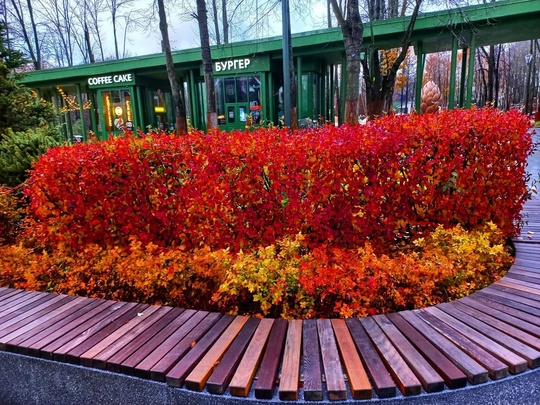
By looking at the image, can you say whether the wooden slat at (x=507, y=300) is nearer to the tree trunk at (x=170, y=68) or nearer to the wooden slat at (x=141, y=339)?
the wooden slat at (x=141, y=339)

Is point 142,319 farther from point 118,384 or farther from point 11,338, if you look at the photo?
point 11,338

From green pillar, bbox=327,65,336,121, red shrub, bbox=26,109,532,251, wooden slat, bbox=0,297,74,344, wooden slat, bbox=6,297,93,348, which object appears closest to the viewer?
wooden slat, bbox=6,297,93,348

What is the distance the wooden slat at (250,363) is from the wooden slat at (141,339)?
0.64 m

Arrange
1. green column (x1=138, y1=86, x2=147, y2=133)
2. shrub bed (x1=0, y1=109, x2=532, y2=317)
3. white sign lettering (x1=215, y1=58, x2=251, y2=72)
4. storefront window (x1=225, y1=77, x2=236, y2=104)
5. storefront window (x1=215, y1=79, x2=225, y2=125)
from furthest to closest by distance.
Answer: green column (x1=138, y1=86, x2=147, y2=133)
storefront window (x1=215, y1=79, x2=225, y2=125)
storefront window (x1=225, y1=77, x2=236, y2=104)
white sign lettering (x1=215, y1=58, x2=251, y2=72)
shrub bed (x1=0, y1=109, x2=532, y2=317)

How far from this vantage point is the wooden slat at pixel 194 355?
2074 millimetres

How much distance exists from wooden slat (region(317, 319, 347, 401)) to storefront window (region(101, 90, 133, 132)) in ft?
77.0

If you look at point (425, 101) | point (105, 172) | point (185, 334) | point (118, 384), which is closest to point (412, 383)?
point (185, 334)

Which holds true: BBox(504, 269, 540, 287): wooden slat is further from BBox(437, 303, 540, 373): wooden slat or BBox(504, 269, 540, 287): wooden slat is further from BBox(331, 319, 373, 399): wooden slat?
BBox(331, 319, 373, 399): wooden slat

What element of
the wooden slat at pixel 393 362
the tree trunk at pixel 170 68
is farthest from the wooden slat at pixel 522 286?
the tree trunk at pixel 170 68

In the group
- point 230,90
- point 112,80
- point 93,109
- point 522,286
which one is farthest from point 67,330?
point 93,109

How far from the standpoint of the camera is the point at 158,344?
239cm

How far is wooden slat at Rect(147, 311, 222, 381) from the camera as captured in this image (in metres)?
2.15

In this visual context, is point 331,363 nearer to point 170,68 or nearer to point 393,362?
point 393,362

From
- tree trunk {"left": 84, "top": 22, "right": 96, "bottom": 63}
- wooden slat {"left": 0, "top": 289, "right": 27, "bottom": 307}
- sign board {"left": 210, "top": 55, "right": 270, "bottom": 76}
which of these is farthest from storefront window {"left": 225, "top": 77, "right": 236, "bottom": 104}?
tree trunk {"left": 84, "top": 22, "right": 96, "bottom": 63}
